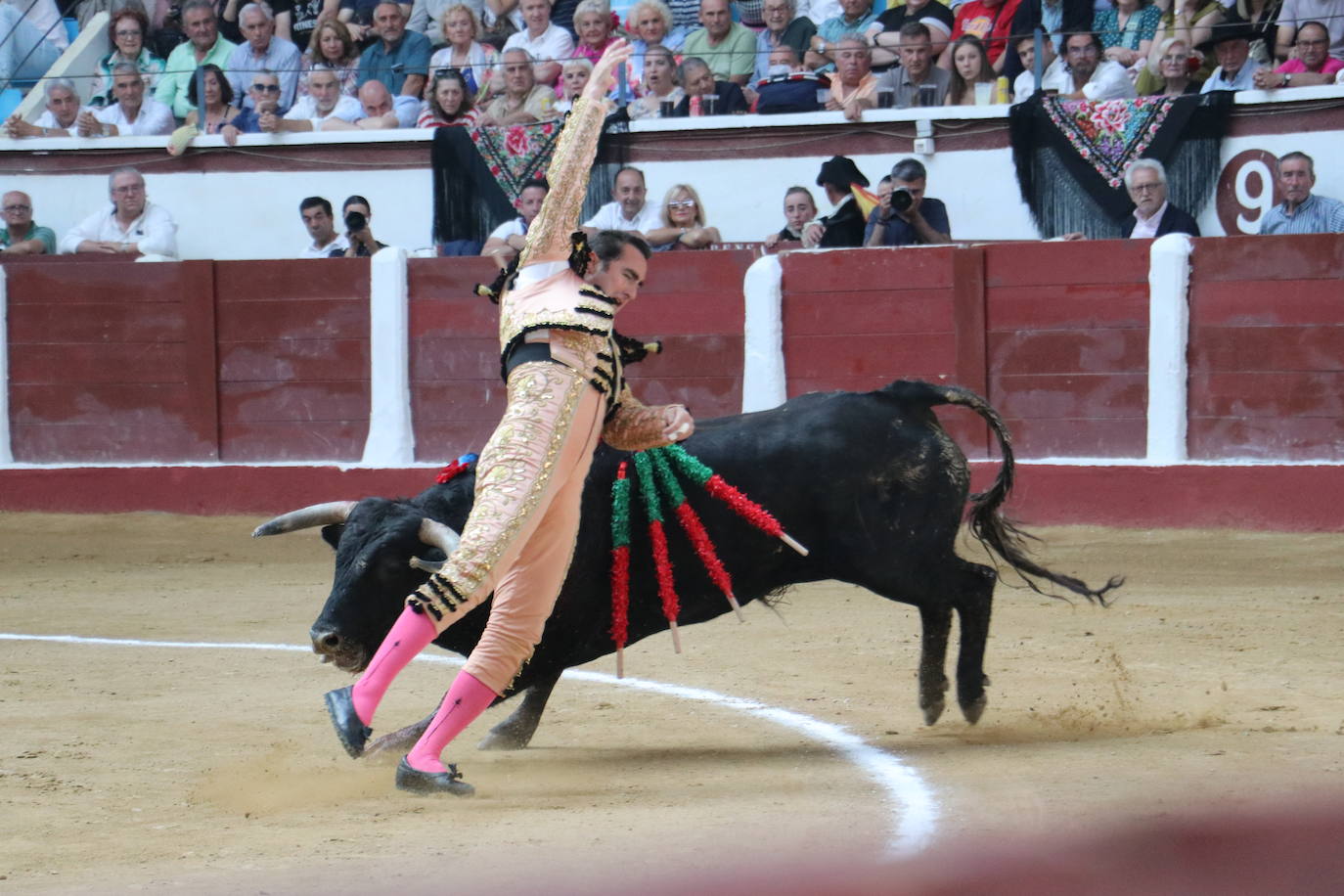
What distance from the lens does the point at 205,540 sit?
8.01 meters

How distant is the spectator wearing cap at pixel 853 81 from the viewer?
28.0 feet

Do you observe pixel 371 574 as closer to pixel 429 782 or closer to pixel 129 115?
pixel 429 782

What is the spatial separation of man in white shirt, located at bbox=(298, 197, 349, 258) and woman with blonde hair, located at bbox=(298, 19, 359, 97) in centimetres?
124

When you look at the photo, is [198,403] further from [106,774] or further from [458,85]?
[106,774]

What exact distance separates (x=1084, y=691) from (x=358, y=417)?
522 cm

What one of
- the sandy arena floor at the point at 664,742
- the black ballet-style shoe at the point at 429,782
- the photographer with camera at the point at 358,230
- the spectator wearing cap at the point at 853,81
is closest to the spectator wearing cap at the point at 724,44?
the spectator wearing cap at the point at 853,81

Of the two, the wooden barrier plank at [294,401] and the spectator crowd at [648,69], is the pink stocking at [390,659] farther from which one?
the wooden barrier plank at [294,401]

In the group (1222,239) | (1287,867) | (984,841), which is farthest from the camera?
(1222,239)

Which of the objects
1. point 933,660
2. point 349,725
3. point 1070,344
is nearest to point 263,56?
point 1070,344

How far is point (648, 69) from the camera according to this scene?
29.8ft

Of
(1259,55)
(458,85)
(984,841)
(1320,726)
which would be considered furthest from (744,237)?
(984,841)

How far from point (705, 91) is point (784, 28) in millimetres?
498

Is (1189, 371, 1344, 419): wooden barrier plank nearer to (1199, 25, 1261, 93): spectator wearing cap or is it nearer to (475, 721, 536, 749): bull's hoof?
(1199, 25, 1261, 93): spectator wearing cap

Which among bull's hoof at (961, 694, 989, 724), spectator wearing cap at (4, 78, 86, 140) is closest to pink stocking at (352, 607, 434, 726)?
bull's hoof at (961, 694, 989, 724)
